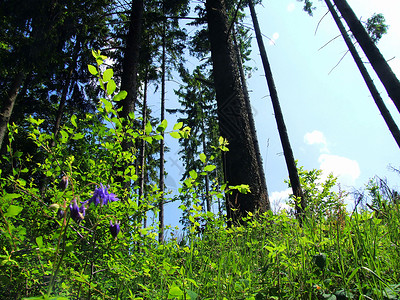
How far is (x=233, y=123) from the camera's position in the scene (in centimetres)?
490

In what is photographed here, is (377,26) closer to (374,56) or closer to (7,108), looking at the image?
(374,56)

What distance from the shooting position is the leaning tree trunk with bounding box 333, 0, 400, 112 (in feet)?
16.2

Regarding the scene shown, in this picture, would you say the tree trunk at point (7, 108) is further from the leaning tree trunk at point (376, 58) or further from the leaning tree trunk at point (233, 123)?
the leaning tree trunk at point (376, 58)

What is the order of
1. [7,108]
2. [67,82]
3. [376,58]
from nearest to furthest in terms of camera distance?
[376,58]
[7,108]
[67,82]

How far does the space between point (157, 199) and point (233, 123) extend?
313 centimetres

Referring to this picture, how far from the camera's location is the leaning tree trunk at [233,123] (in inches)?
166

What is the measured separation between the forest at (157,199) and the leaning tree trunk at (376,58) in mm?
22

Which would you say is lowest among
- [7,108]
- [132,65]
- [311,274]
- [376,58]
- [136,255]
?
[311,274]

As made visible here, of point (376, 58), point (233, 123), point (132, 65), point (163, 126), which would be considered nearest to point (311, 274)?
point (163, 126)

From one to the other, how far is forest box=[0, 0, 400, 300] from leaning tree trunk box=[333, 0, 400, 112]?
0.02m

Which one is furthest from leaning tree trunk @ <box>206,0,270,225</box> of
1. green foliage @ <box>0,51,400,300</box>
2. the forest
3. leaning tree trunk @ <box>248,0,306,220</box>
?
leaning tree trunk @ <box>248,0,306,220</box>

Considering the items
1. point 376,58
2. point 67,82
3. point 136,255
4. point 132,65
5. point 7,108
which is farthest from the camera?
point 67,82

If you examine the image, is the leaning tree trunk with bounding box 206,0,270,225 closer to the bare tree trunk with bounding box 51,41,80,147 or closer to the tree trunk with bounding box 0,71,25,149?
the tree trunk with bounding box 0,71,25,149

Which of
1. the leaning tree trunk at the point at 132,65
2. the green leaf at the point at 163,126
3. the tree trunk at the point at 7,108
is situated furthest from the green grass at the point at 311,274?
the tree trunk at the point at 7,108
